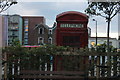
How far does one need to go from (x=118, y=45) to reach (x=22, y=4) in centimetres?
176

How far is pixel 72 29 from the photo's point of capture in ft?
10.9

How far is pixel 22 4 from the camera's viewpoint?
3.15 metres

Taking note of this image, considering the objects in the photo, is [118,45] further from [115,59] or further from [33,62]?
[33,62]

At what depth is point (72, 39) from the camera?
11.0 ft

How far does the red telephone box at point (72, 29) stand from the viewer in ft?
10.8

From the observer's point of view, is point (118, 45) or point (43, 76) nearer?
point (43, 76)

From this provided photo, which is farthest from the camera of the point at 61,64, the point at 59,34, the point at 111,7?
the point at 59,34

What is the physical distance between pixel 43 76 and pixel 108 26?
1.29 meters

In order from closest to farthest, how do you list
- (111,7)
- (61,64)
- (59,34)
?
(111,7) < (61,64) < (59,34)

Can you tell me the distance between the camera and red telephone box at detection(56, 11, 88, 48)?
3.29 m

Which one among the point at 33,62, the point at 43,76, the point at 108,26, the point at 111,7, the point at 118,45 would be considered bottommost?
the point at 43,76

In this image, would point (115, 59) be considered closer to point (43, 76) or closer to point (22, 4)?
point (43, 76)

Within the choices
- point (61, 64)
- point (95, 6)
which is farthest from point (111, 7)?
point (61, 64)

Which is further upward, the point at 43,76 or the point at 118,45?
the point at 118,45
